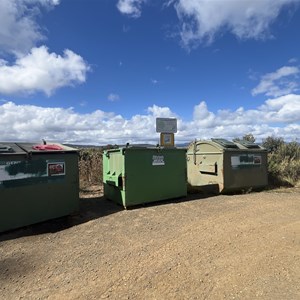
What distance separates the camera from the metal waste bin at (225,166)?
29.9ft

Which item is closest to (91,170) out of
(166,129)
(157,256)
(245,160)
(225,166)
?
(166,129)

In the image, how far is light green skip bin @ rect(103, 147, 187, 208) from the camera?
710cm

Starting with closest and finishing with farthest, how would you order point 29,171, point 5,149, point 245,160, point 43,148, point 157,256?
1. point 157,256
2. point 5,149
3. point 29,171
4. point 43,148
5. point 245,160

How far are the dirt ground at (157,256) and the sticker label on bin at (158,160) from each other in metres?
1.26

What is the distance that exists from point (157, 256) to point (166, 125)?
6.07 m

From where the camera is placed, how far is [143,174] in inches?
289

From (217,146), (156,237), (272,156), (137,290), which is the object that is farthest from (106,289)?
(272,156)

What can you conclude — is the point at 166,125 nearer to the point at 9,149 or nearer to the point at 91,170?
the point at 91,170

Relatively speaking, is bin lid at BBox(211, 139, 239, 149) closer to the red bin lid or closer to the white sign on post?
the white sign on post

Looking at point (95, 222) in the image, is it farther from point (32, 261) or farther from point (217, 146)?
point (217, 146)

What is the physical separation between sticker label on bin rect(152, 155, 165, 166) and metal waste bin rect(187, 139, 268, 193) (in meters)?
2.13

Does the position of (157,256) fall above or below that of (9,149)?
below

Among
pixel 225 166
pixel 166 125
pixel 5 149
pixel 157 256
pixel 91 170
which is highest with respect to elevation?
pixel 166 125

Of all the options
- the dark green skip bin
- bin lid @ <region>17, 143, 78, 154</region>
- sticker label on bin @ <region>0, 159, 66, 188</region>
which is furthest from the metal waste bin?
sticker label on bin @ <region>0, 159, 66, 188</region>
